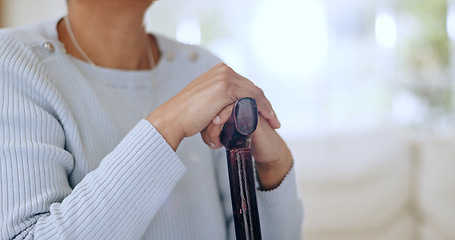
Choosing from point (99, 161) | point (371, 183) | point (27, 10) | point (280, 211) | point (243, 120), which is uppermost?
point (27, 10)

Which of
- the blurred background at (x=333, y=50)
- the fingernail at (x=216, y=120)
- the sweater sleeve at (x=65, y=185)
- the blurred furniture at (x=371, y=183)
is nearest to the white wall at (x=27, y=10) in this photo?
the blurred background at (x=333, y=50)

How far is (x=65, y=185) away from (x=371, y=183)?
1043 mm

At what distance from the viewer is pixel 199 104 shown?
544 millimetres

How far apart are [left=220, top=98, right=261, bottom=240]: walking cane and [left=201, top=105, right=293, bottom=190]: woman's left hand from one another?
0.24 feet

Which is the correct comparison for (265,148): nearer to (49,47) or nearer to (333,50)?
(49,47)

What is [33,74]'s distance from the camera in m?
0.62

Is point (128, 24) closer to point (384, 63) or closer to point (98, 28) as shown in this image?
point (98, 28)

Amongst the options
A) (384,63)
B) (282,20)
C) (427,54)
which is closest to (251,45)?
(282,20)

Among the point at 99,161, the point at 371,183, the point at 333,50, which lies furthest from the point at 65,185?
the point at 333,50

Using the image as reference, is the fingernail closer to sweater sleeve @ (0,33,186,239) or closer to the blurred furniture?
sweater sleeve @ (0,33,186,239)

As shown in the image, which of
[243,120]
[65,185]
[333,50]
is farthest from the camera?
[333,50]

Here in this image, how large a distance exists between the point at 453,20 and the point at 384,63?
77cm

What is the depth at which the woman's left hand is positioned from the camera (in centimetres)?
55

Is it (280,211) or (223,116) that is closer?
(223,116)
